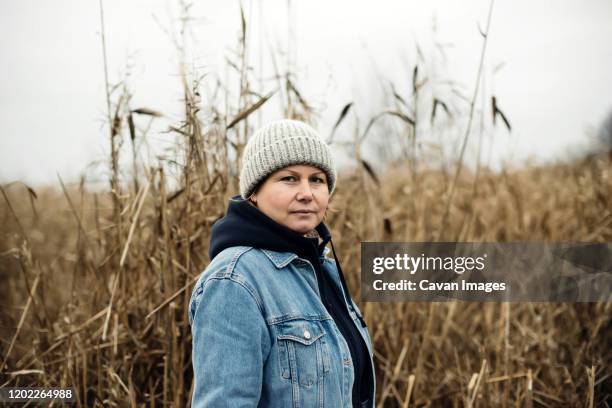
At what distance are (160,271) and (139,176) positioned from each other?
44cm

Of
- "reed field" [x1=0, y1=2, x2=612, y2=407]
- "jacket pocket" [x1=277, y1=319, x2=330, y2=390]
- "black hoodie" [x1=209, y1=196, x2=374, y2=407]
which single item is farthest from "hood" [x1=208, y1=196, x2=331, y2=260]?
"reed field" [x1=0, y1=2, x2=612, y2=407]

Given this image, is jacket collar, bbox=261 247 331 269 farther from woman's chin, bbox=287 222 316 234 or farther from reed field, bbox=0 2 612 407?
reed field, bbox=0 2 612 407

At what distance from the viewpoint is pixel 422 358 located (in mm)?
2289

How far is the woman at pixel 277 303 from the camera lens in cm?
109

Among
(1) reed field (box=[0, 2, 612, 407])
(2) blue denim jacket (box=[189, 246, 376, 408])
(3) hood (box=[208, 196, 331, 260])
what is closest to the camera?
(2) blue denim jacket (box=[189, 246, 376, 408])

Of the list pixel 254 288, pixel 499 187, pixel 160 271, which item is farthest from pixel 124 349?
pixel 499 187

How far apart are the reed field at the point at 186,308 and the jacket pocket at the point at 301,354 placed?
0.72 meters

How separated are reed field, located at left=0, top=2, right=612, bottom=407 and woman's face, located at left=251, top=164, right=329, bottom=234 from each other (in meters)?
0.65

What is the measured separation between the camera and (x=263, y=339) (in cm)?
114

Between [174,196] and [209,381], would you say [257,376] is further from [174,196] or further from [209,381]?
[174,196]

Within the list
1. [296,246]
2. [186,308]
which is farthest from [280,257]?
[186,308]

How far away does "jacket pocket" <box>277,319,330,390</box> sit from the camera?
1.15 metres

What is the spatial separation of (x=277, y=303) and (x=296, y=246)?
0.52ft

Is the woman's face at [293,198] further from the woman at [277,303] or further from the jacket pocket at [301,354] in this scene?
the jacket pocket at [301,354]
